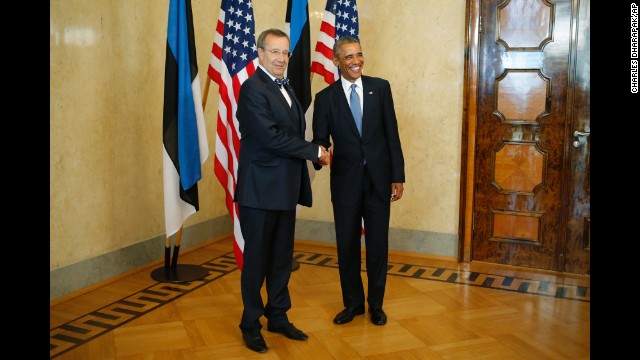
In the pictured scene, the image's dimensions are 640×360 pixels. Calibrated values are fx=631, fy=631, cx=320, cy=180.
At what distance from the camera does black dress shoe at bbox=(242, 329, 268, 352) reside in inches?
134

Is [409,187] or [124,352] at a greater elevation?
[409,187]

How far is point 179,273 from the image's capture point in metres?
4.89

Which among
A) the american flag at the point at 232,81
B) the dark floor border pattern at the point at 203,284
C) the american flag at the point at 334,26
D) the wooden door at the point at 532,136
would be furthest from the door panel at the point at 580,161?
the american flag at the point at 232,81

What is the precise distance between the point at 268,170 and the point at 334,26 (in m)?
2.07

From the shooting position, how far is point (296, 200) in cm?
347

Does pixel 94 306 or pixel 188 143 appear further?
pixel 188 143

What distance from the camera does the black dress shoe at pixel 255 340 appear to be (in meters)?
3.40

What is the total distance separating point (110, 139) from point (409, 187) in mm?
2544

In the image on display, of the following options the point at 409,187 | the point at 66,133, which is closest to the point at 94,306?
the point at 66,133

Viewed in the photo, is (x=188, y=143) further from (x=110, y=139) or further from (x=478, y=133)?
(x=478, y=133)

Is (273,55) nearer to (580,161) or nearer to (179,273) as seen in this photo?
(179,273)

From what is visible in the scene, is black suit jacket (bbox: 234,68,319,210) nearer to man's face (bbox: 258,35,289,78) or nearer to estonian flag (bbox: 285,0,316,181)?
man's face (bbox: 258,35,289,78)

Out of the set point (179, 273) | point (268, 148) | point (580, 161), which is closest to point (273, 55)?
point (268, 148)

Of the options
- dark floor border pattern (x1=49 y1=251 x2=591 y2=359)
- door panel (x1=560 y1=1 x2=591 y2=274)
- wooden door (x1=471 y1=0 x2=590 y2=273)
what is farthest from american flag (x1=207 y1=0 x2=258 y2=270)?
door panel (x1=560 y1=1 x2=591 y2=274)
